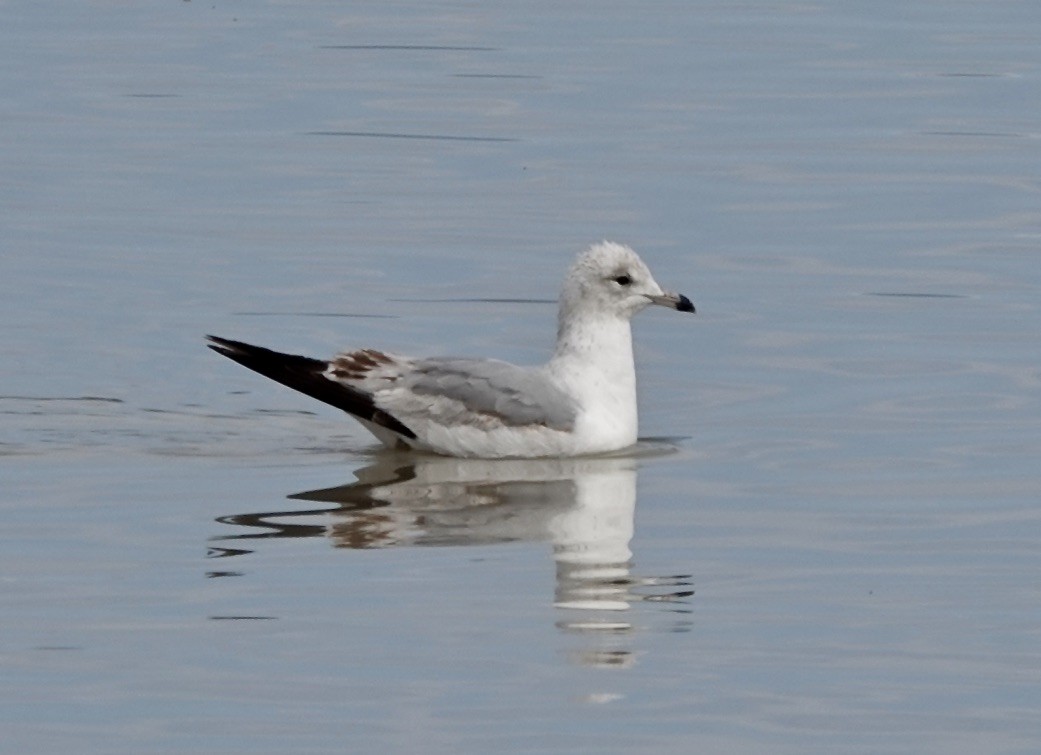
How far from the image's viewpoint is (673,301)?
1416 centimetres

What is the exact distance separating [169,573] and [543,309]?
6.30m

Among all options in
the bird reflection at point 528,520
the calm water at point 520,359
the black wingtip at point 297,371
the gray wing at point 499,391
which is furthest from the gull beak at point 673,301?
the black wingtip at point 297,371

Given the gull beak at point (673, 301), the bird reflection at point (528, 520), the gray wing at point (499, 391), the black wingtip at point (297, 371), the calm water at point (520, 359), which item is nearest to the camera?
the calm water at point (520, 359)

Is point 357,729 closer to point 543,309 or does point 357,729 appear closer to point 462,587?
point 462,587

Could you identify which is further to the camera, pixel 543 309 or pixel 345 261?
pixel 345 261

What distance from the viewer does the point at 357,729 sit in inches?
352

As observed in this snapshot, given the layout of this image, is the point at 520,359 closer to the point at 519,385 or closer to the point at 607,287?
the point at 607,287

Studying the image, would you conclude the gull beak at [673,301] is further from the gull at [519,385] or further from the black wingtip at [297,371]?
the black wingtip at [297,371]

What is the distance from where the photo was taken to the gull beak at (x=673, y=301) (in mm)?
14125

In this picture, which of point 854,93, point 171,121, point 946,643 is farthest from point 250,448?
point 854,93

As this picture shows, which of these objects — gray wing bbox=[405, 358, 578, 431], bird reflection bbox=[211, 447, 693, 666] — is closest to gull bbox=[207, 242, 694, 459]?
gray wing bbox=[405, 358, 578, 431]

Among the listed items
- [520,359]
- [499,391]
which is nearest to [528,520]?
[499,391]

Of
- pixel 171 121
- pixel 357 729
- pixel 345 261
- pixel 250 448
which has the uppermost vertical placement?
pixel 171 121

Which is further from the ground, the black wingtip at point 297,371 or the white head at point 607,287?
the white head at point 607,287
